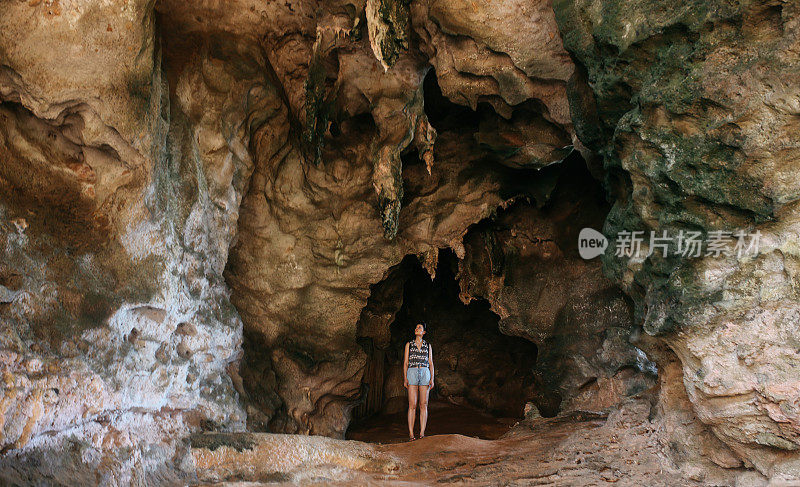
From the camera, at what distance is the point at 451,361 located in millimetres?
9984

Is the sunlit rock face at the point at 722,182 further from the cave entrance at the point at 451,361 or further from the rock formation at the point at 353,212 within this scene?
the cave entrance at the point at 451,361

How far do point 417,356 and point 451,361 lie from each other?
4.01 m

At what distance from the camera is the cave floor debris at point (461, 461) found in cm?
401

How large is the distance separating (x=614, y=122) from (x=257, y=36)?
3.14 metres

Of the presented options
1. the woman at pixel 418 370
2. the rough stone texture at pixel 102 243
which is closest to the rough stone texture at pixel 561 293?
the woman at pixel 418 370

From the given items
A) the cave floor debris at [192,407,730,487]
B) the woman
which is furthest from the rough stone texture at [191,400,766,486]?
the woman

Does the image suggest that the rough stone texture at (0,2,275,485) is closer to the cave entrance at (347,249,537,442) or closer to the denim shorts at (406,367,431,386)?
the denim shorts at (406,367,431,386)

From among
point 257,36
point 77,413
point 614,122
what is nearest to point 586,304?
point 614,122

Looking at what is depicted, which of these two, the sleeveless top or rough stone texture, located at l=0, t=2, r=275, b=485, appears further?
the sleeveless top

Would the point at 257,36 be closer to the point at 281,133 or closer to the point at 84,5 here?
the point at 281,133

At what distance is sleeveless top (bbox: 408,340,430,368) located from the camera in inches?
240

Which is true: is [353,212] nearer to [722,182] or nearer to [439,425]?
[439,425]

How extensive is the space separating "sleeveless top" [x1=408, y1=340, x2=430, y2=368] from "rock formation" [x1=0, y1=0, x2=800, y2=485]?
1097 mm

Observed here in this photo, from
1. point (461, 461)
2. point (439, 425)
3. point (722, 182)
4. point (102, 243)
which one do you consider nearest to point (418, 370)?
point (461, 461)
